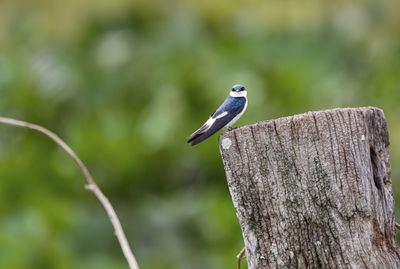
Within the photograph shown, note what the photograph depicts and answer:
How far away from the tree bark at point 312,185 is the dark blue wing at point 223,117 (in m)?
0.22

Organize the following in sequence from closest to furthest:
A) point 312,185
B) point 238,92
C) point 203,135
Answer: point 312,185
point 203,135
point 238,92

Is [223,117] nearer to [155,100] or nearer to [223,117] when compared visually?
[223,117]

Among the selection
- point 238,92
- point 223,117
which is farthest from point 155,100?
point 223,117

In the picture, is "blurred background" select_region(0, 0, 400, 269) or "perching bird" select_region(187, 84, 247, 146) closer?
"perching bird" select_region(187, 84, 247, 146)

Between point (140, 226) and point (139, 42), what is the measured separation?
3.92 meters

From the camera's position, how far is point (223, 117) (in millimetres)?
2066

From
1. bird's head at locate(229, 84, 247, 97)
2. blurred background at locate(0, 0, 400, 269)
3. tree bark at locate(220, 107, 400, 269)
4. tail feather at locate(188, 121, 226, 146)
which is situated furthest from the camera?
blurred background at locate(0, 0, 400, 269)

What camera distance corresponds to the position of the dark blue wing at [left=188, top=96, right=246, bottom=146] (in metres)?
2.00

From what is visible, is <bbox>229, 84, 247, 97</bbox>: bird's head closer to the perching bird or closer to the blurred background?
the perching bird

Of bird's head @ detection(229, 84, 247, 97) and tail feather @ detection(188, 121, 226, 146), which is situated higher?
bird's head @ detection(229, 84, 247, 97)

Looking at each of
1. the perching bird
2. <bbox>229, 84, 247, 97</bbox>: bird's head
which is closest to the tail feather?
the perching bird

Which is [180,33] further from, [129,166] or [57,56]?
[129,166]

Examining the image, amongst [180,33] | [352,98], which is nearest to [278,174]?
[352,98]

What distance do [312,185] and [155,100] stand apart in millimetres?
6177
